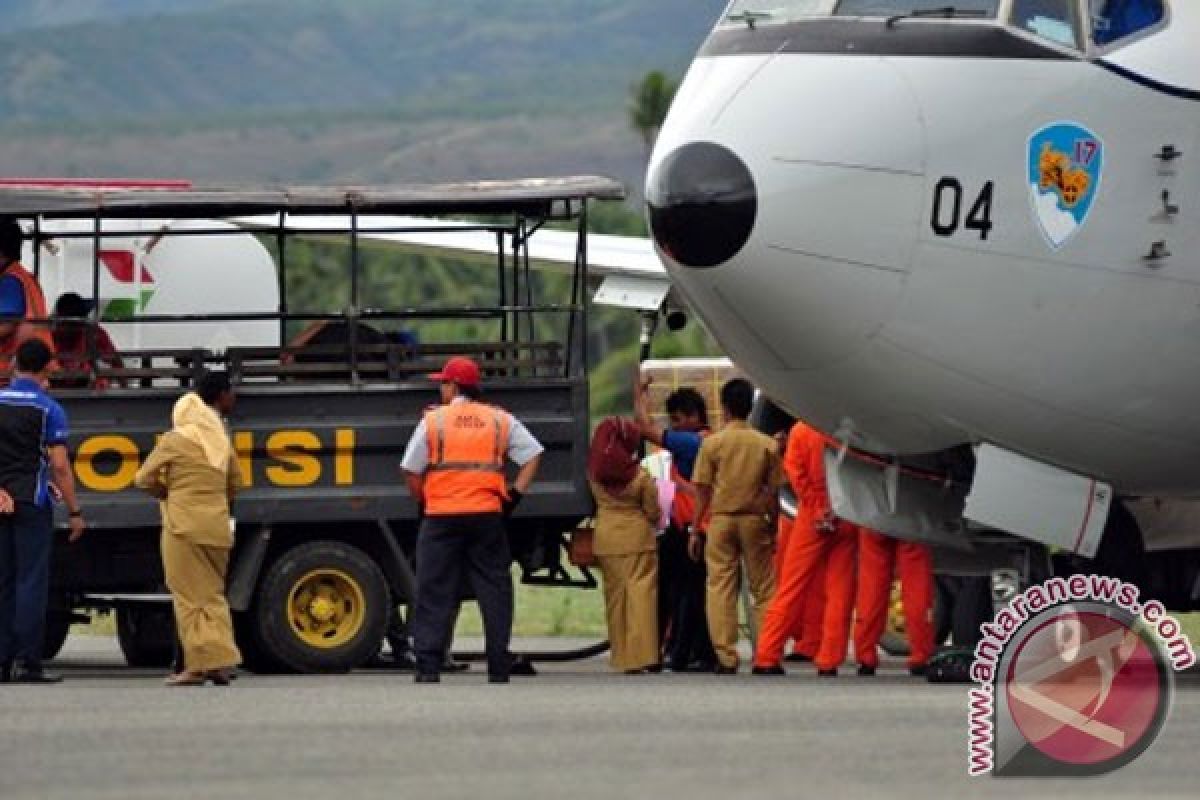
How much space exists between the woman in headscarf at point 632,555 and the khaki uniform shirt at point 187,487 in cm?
257

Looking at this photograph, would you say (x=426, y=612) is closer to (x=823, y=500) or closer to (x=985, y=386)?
(x=823, y=500)

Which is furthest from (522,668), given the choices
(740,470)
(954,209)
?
(954,209)

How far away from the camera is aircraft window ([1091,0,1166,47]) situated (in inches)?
690

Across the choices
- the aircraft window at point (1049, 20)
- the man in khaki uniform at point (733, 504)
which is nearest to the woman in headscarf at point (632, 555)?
the man in khaki uniform at point (733, 504)

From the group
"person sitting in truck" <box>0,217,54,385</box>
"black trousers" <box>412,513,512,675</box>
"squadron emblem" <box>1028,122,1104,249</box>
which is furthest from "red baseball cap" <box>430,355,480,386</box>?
"squadron emblem" <box>1028,122,1104,249</box>

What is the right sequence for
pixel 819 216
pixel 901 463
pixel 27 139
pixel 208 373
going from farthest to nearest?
1. pixel 27 139
2. pixel 208 373
3. pixel 901 463
4. pixel 819 216

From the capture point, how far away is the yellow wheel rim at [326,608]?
21172 mm

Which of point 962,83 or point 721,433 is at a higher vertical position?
point 962,83

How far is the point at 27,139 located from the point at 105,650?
6262 inches

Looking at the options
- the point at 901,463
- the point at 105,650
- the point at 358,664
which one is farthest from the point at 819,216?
the point at 105,650

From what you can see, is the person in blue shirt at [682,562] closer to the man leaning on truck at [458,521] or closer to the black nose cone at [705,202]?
the man leaning on truck at [458,521]

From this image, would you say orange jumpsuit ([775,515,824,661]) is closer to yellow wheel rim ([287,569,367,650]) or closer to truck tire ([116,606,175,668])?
yellow wheel rim ([287,569,367,650])

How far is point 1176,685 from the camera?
1902 cm

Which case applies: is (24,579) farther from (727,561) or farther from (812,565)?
(812,565)
